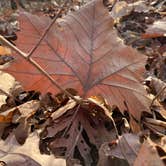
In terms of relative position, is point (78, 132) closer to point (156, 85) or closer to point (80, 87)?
point (80, 87)

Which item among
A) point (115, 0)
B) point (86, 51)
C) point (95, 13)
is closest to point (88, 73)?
point (86, 51)

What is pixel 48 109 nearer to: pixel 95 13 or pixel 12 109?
pixel 12 109

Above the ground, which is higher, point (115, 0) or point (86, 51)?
point (86, 51)

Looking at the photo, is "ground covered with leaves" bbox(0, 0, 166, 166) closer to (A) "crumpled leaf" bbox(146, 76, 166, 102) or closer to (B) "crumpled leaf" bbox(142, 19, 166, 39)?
(A) "crumpled leaf" bbox(146, 76, 166, 102)

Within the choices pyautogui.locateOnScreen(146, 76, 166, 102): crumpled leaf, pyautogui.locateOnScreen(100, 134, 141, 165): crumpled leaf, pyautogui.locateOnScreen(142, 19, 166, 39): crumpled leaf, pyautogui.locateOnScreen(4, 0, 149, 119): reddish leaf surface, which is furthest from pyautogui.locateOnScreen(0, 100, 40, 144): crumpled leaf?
pyautogui.locateOnScreen(142, 19, 166, 39): crumpled leaf

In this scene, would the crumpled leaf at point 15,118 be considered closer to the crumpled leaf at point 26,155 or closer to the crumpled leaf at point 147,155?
the crumpled leaf at point 26,155

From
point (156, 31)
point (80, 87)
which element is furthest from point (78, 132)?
point (156, 31)
